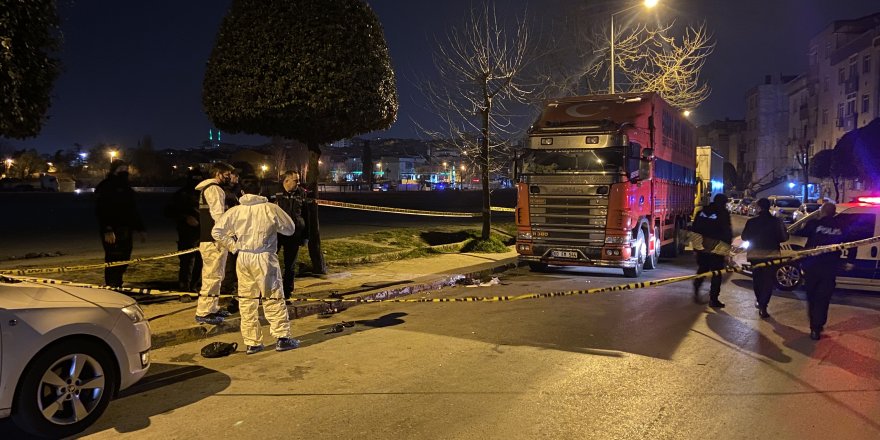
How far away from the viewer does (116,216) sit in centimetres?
778

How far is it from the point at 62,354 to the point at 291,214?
160 inches

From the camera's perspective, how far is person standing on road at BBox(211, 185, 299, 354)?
20.3ft

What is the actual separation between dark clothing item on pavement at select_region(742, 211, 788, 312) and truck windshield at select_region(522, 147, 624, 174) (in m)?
3.57

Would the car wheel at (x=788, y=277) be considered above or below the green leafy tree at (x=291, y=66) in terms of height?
below

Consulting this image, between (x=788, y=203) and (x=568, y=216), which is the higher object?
(x=568, y=216)

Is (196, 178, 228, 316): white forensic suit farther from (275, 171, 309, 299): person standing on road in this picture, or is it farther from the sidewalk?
(275, 171, 309, 299): person standing on road

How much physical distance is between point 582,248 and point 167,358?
814 centimetres

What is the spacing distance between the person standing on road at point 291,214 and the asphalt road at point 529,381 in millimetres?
943

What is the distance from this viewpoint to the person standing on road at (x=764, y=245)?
809cm

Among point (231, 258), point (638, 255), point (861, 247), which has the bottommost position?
point (638, 255)

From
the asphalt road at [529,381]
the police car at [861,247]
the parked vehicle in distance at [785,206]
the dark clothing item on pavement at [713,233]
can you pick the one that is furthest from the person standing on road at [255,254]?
the parked vehicle in distance at [785,206]

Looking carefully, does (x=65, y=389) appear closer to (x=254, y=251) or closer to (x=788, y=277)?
(x=254, y=251)

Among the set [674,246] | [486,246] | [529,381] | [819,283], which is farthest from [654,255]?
[529,381]

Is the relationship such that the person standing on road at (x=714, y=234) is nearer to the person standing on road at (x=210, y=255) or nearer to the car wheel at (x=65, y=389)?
the person standing on road at (x=210, y=255)
